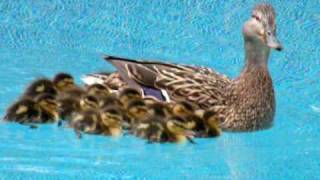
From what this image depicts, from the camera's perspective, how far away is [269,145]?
24.0 ft

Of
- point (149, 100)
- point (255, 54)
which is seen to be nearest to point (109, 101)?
point (149, 100)

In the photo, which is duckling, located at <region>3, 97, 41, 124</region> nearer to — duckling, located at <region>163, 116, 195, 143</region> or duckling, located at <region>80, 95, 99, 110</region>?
duckling, located at <region>80, 95, 99, 110</region>

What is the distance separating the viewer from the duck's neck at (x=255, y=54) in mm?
7527

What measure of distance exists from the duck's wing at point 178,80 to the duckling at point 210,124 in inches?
6.2

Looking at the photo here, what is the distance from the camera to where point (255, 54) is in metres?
7.58

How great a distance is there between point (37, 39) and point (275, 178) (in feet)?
11.1

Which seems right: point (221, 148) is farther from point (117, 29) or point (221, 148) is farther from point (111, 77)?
point (117, 29)

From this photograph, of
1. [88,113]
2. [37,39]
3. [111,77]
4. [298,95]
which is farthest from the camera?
[37,39]


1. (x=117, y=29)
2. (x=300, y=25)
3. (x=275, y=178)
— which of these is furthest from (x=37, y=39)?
(x=275, y=178)

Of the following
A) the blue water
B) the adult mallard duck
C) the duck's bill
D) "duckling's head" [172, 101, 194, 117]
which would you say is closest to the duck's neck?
the adult mallard duck

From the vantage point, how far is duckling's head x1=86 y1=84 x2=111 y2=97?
7543mm

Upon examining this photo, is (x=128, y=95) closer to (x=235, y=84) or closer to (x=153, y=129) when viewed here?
(x=153, y=129)

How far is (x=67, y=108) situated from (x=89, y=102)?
13cm

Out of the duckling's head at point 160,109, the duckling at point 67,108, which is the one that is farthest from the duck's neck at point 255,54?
the duckling at point 67,108
